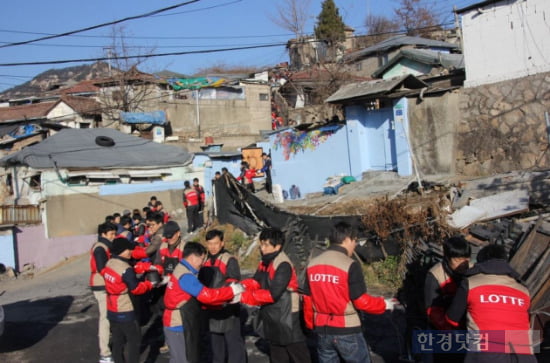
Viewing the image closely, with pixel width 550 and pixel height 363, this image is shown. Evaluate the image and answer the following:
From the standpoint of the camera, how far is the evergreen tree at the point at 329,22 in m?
45.2

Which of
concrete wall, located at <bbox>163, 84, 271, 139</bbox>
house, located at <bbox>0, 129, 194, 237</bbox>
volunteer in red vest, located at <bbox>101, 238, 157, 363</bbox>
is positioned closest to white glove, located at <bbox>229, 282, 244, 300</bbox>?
volunteer in red vest, located at <bbox>101, 238, 157, 363</bbox>

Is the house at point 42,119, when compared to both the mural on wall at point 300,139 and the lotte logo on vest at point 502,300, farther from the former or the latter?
the lotte logo on vest at point 502,300

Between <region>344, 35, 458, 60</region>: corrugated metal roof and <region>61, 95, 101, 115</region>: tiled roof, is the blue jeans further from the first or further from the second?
<region>61, 95, 101, 115</region>: tiled roof

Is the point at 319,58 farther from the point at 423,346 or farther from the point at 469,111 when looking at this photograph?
the point at 423,346

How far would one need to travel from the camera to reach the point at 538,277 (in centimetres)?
525

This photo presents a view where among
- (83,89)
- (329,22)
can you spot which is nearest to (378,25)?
(329,22)

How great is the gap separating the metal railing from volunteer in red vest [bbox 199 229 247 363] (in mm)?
14167

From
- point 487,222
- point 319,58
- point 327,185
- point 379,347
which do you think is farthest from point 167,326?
point 319,58

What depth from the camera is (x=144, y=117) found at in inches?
1171

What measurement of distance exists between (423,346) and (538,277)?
1.71 m

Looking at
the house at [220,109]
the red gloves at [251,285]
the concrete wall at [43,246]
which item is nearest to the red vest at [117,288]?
the red gloves at [251,285]

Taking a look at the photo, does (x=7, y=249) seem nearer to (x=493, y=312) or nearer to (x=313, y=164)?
(x=313, y=164)

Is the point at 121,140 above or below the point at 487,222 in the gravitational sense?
above

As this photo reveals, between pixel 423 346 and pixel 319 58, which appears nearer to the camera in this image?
pixel 423 346
